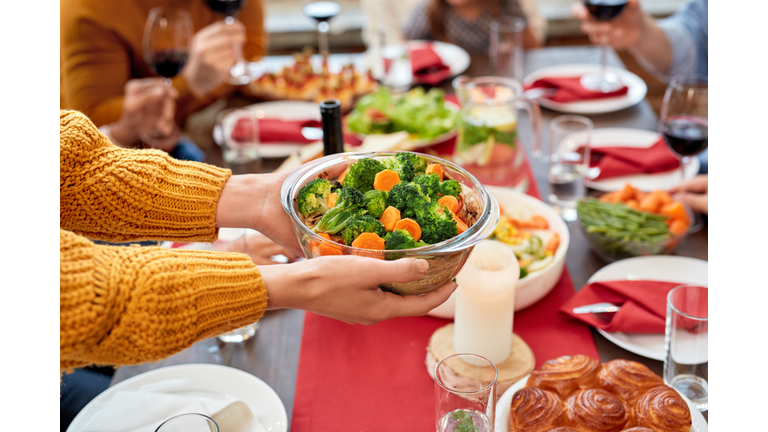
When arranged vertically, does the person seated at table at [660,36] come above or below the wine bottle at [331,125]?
above

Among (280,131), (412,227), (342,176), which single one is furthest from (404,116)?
(412,227)

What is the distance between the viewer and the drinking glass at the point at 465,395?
885 mm

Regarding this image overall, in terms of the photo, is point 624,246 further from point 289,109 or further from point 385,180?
point 289,109

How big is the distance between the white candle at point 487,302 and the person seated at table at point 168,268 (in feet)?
0.46

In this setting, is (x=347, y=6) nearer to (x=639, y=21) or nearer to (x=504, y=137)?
(x=639, y=21)

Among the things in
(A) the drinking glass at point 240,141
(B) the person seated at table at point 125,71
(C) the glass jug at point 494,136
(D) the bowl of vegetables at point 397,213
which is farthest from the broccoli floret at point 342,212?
(B) the person seated at table at point 125,71

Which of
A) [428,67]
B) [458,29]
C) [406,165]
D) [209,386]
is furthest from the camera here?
[458,29]

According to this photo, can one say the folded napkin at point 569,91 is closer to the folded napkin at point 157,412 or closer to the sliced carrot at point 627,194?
the sliced carrot at point 627,194

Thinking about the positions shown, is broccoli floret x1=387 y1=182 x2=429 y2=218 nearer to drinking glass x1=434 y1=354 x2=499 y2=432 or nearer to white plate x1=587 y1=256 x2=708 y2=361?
drinking glass x1=434 y1=354 x2=499 y2=432

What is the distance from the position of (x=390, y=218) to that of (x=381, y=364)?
1.32ft

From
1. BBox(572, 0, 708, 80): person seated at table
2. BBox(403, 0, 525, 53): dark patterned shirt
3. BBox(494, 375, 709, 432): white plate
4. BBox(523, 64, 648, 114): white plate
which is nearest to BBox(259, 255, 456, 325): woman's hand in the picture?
BBox(494, 375, 709, 432): white plate

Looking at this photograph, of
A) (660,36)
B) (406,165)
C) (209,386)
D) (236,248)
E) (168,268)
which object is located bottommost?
(209,386)

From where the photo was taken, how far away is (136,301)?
0.81 metres

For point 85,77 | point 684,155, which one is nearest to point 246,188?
point 684,155
